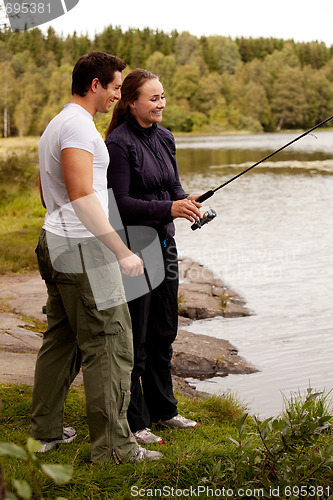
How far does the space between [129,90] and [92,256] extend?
1.03 m

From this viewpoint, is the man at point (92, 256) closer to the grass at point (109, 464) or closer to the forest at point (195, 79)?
the grass at point (109, 464)

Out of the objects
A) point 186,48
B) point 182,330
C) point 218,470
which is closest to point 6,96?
point 182,330

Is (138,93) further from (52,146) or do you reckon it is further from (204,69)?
(204,69)

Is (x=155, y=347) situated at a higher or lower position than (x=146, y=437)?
higher

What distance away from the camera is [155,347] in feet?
12.0

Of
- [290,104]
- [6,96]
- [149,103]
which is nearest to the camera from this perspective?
[149,103]

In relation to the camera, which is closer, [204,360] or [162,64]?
[204,360]

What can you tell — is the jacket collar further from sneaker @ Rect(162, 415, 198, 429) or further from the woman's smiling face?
sneaker @ Rect(162, 415, 198, 429)

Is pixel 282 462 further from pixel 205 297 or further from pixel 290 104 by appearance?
pixel 290 104

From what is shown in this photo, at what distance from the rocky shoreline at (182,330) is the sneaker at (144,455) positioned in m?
1.35

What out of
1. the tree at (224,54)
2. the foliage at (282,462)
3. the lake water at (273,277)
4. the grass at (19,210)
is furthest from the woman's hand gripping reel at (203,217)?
the tree at (224,54)

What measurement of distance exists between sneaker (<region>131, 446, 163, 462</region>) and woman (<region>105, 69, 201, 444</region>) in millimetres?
306

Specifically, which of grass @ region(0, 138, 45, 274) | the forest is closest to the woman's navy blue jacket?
grass @ region(0, 138, 45, 274)

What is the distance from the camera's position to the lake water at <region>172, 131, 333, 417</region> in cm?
577
